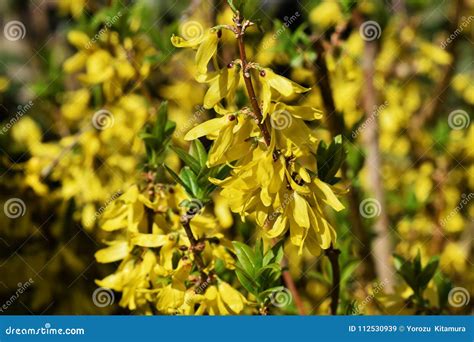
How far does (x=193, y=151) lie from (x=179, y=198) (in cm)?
11

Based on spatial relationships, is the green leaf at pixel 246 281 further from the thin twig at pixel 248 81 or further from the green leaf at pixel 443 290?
the green leaf at pixel 443 290

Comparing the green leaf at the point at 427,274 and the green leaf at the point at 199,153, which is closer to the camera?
the green leaf at the point at 199,153

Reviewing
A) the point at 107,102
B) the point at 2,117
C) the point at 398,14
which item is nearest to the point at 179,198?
the point at 107,102

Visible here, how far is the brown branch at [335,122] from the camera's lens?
1742 millimetres

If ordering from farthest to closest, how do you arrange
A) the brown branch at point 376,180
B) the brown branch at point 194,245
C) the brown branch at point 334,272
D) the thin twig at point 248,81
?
the brown branch at point 376,180
the brown branch at point 334,272
the brown branch at point 194,245
the thin twig at point 248,81

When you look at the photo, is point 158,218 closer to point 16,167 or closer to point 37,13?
point 16,167

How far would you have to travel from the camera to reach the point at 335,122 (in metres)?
1.77

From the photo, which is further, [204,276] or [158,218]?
[158,218]

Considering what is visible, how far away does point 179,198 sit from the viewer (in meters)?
1.44

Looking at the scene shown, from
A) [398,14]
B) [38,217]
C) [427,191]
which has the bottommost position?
[427,191]

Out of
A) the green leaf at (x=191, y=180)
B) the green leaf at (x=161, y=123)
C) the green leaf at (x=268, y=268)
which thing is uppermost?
the green leaf at (x=161, y=123)

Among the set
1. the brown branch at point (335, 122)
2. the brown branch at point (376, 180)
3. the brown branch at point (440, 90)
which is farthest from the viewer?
the brown branch at point (440, 90)

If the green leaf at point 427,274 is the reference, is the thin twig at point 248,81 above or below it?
above

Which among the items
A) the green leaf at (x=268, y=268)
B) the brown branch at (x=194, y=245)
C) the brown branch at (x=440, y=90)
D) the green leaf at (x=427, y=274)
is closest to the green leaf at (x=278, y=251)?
the green leaf at (x=268, y=268)
